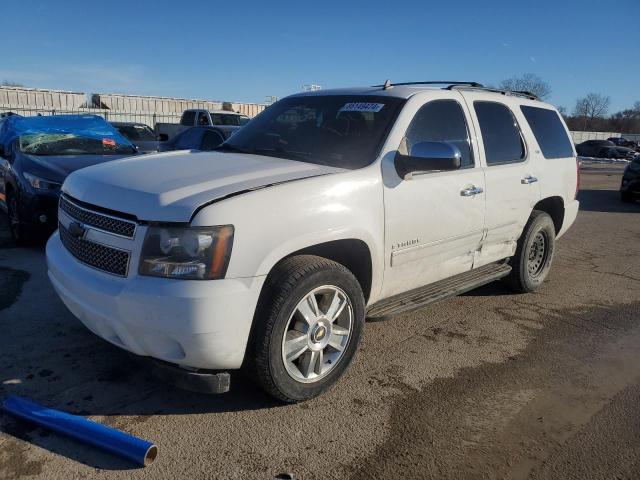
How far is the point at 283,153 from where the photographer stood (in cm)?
391

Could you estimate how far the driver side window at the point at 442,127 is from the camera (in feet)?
12.8

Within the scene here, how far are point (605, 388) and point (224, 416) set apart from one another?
8.24ft

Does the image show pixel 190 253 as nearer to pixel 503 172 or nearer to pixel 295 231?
pixel 295 231

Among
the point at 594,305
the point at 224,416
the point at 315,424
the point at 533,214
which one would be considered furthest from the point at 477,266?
the point at 224,416

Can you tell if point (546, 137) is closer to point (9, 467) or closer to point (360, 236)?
point (360, 236)

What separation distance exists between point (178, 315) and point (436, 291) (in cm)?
218

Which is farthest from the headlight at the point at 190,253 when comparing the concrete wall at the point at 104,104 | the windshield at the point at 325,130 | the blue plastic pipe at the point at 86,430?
the concrete wall at the point at 104,104

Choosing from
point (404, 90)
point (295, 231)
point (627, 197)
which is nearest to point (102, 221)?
point (295, 231)

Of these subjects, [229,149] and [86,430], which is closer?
[86,430]

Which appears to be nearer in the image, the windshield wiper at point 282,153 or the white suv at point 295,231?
the white suv at point 295,231

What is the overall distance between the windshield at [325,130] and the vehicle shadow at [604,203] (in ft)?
32.3

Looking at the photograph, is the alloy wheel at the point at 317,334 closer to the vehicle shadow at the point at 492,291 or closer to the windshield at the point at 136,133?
the vehicle shadow at the point at 492,291

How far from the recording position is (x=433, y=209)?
3.84 m

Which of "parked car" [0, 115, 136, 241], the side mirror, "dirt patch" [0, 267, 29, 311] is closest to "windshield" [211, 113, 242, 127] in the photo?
"parked car" [0, 115, 136, 241]
